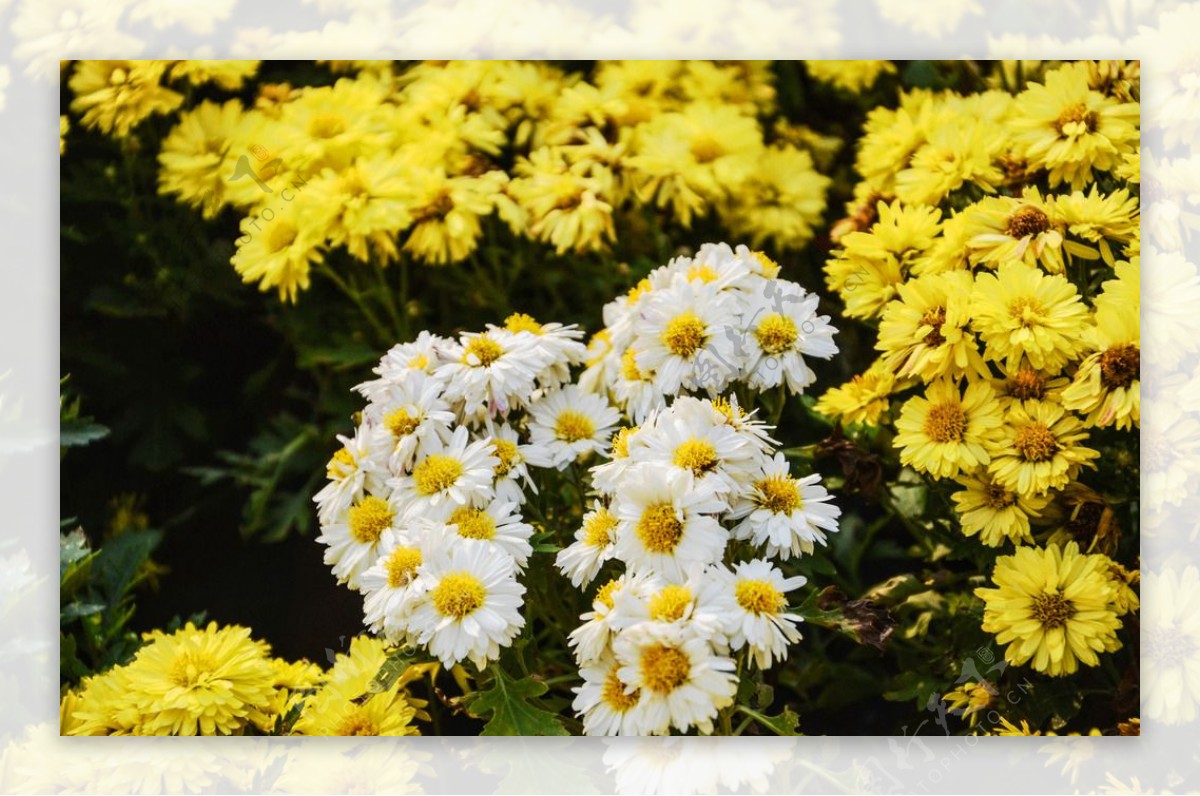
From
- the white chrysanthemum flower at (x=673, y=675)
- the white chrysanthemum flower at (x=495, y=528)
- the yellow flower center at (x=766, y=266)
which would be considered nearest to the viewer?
the white chrysanthemum flower at (x=673, y=675)

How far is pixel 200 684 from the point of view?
1.43 metres

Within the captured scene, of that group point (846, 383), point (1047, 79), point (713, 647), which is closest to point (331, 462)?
point (713, 647)

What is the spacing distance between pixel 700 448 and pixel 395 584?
38 cm

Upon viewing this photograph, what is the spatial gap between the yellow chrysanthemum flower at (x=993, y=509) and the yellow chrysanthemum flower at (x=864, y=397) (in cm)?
13

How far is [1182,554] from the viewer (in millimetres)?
1471

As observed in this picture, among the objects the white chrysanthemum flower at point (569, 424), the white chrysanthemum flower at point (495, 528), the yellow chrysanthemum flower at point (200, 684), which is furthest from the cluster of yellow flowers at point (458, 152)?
the yellow chrysanthemum flower at point (200, 684)

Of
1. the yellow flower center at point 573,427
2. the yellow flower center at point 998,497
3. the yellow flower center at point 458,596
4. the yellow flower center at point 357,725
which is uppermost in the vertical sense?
the yellow flower center at point 573,427

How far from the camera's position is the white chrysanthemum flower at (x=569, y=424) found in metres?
1.39

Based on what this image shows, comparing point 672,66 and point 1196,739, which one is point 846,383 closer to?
point 672,66

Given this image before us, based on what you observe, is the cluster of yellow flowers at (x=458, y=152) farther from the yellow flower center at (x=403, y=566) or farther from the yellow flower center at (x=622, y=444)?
the yellow flower center at (x=403, y=566)

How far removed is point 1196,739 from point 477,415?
3.25ft

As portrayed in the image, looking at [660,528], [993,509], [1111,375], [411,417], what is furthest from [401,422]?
[1111,375]

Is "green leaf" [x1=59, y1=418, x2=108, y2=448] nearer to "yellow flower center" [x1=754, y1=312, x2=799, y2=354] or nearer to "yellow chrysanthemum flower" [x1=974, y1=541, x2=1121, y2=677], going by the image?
"yellow flower center" [x1=754, y1=312, x2=799, y2=354]

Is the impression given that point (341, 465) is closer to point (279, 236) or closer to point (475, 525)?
point (475, 525)
